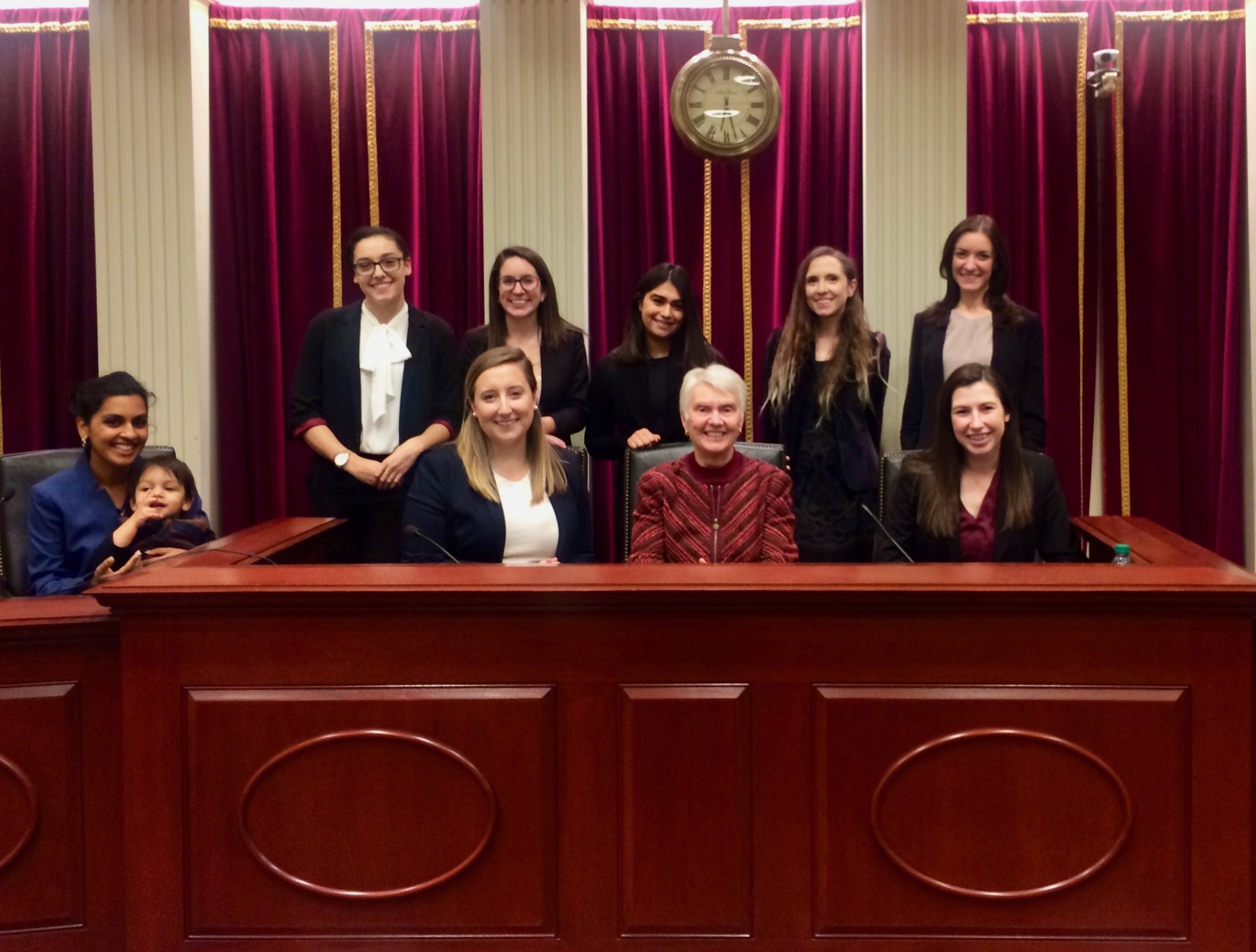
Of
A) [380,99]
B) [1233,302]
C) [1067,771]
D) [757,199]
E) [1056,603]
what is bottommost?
[1067,771]

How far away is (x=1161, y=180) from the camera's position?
514cm

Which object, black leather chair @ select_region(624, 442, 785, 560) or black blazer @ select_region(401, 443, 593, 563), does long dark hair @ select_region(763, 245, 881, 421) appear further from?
black blazer @ select_region(401, 443, 593, 563)

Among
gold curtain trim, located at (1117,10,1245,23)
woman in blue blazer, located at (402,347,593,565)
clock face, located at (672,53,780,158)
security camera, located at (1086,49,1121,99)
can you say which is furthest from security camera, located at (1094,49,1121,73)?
woman in blue blazer, located at (402,347,593,565)

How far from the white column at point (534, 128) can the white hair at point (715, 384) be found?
188 centimetres

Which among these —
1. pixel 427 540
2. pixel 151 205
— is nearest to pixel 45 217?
pixel 151 205

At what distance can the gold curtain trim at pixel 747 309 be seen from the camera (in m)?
5.27

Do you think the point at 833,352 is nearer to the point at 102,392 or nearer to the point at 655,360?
the point at 655,360

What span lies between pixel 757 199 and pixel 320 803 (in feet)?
11.8

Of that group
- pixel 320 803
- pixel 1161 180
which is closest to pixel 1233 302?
pixel 1161 180

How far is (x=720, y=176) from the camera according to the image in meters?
5.28

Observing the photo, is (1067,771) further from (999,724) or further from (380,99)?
(380,99)

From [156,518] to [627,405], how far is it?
4.49ft

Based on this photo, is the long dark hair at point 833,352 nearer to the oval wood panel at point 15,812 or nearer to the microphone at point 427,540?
the microphone at point 427,540

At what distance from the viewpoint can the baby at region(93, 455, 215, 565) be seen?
3.04 meters
